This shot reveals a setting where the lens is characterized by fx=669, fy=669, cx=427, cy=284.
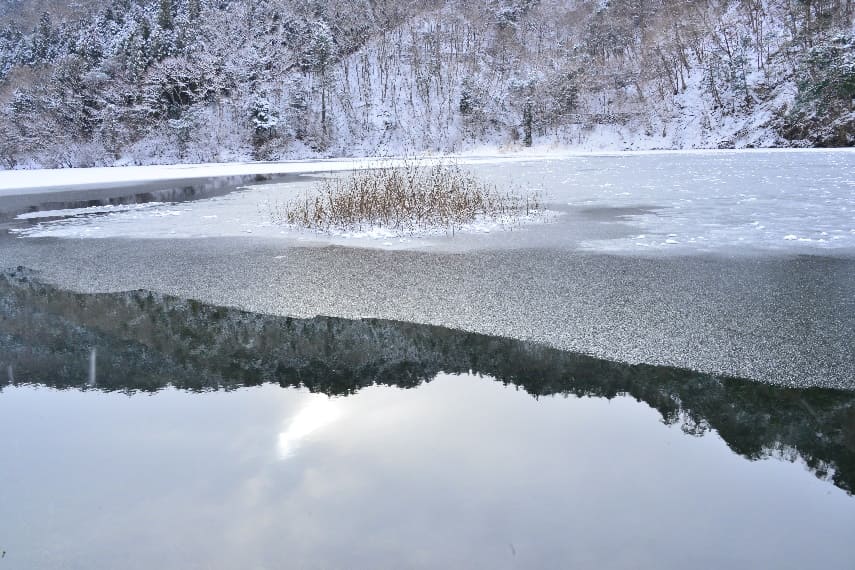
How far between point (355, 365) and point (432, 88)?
60.2 m

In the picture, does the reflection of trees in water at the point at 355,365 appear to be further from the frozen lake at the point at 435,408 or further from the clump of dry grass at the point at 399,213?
the clump of dry grass at the point at 399,213

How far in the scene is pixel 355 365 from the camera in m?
5.37

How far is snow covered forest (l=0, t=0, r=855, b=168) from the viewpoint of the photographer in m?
48.0

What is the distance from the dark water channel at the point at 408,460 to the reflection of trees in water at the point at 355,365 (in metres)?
0.02

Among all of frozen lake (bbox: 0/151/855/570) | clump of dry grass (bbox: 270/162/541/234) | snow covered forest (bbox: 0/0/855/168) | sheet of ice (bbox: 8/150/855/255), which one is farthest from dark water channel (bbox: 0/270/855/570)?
snow covered forest (bbox: 0/0/855/168)

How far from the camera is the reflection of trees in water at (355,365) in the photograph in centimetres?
401

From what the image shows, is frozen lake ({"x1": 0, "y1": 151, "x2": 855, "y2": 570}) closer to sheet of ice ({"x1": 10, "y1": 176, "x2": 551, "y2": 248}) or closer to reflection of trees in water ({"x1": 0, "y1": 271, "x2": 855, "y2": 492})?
reflection of trees in water ({"x1": 0, "y1": 271, "x2": 855, "y2": 492})

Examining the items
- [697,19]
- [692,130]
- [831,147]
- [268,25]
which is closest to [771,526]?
[831,147]

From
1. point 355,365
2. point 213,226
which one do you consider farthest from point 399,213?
point 355,365

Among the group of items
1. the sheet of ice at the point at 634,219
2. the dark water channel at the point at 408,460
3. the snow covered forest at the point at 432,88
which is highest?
the snow covered forest at the point at 432,88

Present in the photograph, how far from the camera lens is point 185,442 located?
400cm

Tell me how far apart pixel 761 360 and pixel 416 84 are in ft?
201

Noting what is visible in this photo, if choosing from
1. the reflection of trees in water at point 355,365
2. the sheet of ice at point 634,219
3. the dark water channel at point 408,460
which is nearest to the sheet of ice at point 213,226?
the sheet of ice at point 634,219

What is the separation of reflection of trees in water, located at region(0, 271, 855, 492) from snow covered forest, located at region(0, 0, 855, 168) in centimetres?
4131
